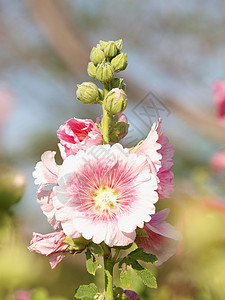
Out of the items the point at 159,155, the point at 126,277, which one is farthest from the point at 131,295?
the point at 159,155

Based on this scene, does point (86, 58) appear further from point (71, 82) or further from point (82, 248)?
point (82, 248)

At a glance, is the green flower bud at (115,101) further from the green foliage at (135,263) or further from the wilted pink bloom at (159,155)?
the green foliage at (135,263)

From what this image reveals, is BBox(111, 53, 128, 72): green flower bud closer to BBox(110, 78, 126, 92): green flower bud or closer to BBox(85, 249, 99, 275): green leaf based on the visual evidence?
BBox(110, 78, 126, 92): green flower bud

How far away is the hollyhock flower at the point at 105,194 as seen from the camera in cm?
43

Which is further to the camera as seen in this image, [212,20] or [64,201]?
[212,20]

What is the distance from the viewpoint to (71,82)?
8.89 feet

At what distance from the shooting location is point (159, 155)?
452mm

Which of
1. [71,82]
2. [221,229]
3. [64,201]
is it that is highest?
[71,82]

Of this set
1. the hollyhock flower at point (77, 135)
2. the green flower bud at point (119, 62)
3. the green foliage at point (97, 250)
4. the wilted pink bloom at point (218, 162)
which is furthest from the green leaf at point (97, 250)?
the wilted pink bloom at point (218, 162)

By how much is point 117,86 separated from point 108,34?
2.67 meters

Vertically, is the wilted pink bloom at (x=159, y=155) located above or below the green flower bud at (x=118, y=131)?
below

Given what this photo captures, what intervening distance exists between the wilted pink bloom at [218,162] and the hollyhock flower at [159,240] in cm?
54

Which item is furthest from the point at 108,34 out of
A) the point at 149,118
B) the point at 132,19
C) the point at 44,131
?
the point at 149,118

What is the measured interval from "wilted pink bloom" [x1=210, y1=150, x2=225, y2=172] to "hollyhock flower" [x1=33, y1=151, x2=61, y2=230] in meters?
0.58
